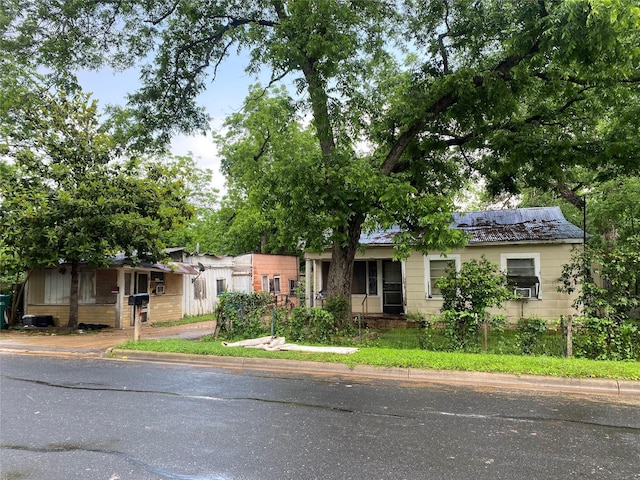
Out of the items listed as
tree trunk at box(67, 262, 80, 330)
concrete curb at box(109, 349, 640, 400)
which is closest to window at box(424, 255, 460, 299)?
concrete curb at box(109, 349, 640, 400)

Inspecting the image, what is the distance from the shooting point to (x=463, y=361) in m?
8.39

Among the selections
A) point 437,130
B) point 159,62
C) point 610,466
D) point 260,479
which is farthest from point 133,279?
point 610,466

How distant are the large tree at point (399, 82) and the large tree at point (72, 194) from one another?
2.38 m

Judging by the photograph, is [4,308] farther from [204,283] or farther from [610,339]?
[610,339]

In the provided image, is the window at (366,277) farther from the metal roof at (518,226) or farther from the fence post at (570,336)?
the fence post at (570,336)

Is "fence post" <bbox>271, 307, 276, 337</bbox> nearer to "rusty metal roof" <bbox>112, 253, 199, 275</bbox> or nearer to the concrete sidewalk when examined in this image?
the concrete sidewalk

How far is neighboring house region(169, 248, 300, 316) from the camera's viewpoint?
21.5 m

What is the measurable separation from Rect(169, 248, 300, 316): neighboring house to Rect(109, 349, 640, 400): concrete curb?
11.1 m

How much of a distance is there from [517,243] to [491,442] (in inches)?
435

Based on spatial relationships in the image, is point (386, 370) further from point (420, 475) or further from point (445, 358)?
point (420, 475)

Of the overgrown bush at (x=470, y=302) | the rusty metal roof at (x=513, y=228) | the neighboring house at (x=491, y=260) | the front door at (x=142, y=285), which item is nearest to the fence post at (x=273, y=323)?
the neighboring house at (x=491, y=260)

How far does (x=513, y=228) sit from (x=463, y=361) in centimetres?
879

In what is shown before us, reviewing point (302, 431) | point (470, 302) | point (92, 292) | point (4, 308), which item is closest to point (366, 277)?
point (470, 302)

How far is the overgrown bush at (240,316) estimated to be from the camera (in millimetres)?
11766
